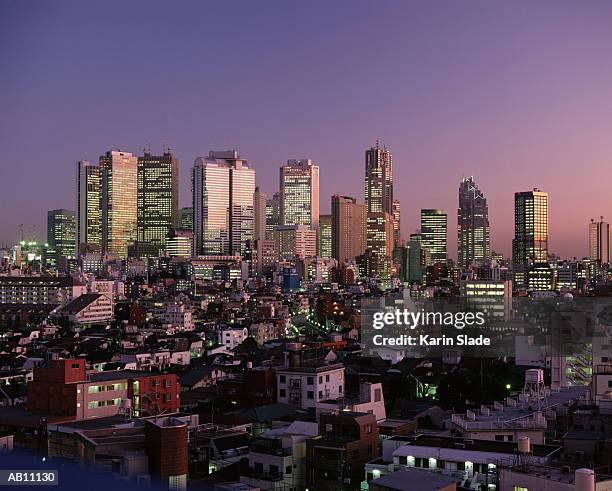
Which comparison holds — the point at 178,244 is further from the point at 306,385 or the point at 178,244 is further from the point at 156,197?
the point at 306,385

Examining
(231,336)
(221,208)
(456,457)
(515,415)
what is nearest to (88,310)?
(231,336)

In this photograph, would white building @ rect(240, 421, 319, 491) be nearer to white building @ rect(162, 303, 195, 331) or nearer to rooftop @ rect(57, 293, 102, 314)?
white building @ rect(162, 303, 195, 331)

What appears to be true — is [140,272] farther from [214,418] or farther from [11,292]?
[214,418]

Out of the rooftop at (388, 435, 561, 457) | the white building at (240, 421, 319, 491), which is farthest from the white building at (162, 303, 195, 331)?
the rooftop at (388, 435, 561, 457)

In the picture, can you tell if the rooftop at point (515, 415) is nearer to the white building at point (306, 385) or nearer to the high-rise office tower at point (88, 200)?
the white building at point (306, 385)

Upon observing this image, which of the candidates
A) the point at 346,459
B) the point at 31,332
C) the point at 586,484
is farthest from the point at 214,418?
the point at 31,332

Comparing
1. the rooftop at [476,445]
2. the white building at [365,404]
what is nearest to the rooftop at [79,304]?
the white building at [365,404]

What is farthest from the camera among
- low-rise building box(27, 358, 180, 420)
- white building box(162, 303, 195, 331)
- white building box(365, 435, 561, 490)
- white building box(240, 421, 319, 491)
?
white building box(162, 303, 195, 331)
